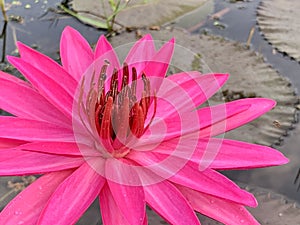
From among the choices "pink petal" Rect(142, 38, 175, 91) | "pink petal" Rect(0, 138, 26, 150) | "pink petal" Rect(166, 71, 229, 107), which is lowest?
"pink petal" Rect(0, 138, 26, 150)

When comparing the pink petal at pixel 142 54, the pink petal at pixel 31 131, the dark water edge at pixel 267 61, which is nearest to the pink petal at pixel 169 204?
the pink petal at pixel 31 131

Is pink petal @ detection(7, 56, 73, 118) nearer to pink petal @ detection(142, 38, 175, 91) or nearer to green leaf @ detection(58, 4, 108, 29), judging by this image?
pink petal @ detection(142, 38, 175, 91)

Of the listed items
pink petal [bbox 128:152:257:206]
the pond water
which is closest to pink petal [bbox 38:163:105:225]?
pink petal [bbox 128:152:257:206]

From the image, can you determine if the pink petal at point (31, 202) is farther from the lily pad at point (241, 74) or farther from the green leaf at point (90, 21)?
the green leaf at point (90, 21)

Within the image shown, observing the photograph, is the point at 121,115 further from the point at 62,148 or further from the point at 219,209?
the point at 219,209

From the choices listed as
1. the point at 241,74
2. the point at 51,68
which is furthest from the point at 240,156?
the point at 241,74
